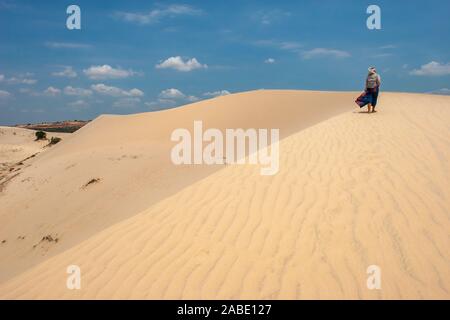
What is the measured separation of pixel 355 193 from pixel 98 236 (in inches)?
163

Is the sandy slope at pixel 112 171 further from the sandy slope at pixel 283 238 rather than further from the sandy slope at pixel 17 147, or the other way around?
the sandy slope at pixel 17 147

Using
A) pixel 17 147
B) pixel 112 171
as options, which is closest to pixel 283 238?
pixel 112 171

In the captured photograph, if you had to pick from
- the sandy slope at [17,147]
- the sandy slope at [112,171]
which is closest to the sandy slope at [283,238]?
the sandy slope at [112,171]

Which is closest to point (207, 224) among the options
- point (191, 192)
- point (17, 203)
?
point (191, 192)

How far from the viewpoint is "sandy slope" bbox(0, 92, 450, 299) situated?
3951 millimetres

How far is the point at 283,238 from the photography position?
186 inches

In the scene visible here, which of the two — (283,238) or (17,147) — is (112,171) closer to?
(283,238)

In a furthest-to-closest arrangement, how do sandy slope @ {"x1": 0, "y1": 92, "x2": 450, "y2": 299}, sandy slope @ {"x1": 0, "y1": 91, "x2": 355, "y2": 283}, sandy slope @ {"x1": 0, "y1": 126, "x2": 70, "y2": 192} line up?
sandy slope @ {"x1": 0, "y1": 126, "x2": 70, "y2": 192}, sandy slope @ {"x1": 0, "y1": 91, "x2": 355, "y2": 283}, sandy slope @ {"x1": 0, "y1": 92, "x2": 450, "y2": 299}

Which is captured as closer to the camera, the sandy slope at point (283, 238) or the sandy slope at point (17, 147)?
the sandy slope at point (283, 238)

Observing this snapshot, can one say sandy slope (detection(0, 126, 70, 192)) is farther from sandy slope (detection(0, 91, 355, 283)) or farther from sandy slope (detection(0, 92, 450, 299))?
sandy slope (detection(0, 92, 450, 299))

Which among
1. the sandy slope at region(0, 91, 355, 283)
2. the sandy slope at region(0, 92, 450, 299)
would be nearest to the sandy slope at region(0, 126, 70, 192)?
the sandy slope at region(0, 91, 355, 283)

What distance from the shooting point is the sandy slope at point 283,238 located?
3951 millimetres
